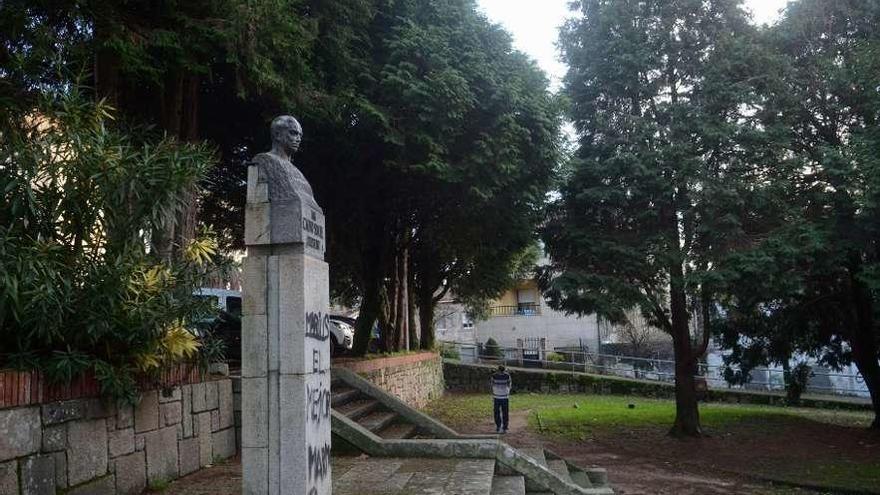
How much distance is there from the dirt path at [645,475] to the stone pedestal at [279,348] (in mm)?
7181

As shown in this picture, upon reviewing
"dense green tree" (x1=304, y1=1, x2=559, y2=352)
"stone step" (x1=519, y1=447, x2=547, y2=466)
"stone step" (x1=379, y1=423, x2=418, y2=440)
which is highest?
"dense green tree" (x1=304, y1=1, x2=559, y2=352)

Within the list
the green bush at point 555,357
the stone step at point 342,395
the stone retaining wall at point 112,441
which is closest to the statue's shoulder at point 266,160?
the stone retaining wall at point 112,441

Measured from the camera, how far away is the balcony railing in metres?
45.1

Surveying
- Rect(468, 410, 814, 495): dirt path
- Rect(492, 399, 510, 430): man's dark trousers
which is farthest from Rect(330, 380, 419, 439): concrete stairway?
Rect(492, 399, 510, 430): man's dark trousers

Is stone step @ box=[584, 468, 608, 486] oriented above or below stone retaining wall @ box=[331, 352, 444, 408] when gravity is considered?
below

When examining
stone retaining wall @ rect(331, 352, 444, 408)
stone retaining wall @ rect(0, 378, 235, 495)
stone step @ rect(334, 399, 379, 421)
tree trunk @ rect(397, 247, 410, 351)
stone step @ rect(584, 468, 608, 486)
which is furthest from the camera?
tree trunk @ rect(397, 247, 410, 351)

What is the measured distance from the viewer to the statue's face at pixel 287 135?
19.2 ft

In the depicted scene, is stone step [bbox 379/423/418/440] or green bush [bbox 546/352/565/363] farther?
green bush [bbox 546/352/565/363]

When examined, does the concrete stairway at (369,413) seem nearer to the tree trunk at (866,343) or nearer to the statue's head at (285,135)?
the statue's head at (285,135)

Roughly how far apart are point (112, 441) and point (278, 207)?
287 centimetres

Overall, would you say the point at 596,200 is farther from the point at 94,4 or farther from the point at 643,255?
the point at 94,4

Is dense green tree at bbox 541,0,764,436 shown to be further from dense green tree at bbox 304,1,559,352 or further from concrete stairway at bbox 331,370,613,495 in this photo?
concrete stairway at bbox 331,370,613,495

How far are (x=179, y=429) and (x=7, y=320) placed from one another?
2.42m

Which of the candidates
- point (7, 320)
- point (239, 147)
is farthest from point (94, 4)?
point (239, 147)
